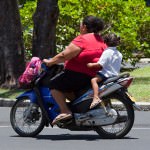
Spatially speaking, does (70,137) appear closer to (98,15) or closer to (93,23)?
(93,23)

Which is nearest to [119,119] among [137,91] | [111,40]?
[111,40]

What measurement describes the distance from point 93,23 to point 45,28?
840 centimetres

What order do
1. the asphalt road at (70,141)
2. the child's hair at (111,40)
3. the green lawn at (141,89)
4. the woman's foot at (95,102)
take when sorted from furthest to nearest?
the green lawn at (141,89) < the child's hair at (111,40) < the woman's foot at (95,102) < the asphalt road at (70,141)

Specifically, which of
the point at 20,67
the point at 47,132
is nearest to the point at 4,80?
the point at 20,67

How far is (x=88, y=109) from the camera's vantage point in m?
10.4

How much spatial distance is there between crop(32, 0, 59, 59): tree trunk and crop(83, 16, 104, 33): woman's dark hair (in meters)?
8.08

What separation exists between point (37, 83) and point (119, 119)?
1.25 m

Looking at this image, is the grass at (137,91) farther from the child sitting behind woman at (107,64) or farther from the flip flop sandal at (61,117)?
the flip flop sandal at (61,117)

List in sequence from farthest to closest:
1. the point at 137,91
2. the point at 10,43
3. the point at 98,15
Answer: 1. the point at 98,15
2. the point at 10,43
3. the point at 137,91

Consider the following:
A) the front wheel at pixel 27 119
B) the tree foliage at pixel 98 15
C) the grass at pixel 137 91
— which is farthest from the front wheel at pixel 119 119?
the tree foliage at pixel 98 15

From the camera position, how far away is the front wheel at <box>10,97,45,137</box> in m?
10.7

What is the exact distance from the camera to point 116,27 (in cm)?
2453

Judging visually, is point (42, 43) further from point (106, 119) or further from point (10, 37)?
point (106, 119)

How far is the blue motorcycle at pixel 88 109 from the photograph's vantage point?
10.3 meters
